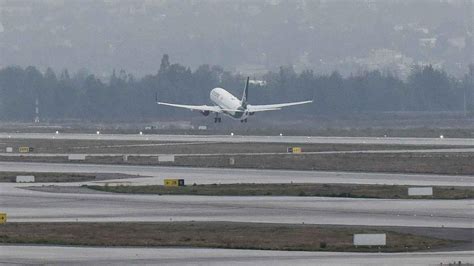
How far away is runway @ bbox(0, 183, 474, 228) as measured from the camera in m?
54.2

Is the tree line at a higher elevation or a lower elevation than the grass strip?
higher

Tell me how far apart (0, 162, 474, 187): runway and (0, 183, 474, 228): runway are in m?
10.4

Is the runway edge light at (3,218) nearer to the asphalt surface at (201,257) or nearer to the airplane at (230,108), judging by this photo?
the asphalt surface at (201,257)

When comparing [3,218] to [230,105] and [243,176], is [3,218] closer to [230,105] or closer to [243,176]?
[243,176]

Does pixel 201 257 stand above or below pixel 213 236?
below

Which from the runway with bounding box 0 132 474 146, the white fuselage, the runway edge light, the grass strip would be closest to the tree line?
the white fuselage

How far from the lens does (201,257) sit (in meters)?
42.3

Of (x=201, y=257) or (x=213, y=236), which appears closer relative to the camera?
(x=201, y=257)

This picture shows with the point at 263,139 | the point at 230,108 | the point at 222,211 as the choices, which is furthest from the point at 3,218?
the point at 230,108

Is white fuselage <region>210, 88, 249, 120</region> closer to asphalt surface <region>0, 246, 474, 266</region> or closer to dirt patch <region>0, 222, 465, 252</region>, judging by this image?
dirt patch <region>0, 222, 465, 252</region>

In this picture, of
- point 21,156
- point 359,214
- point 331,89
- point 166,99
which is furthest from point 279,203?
point 166,99

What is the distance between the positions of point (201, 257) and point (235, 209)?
→ 16.9 metres

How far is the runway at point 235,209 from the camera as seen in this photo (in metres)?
54.2

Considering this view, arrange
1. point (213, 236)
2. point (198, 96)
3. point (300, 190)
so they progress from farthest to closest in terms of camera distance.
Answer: point (198, 96), point (300, 190), point (213, 236)
